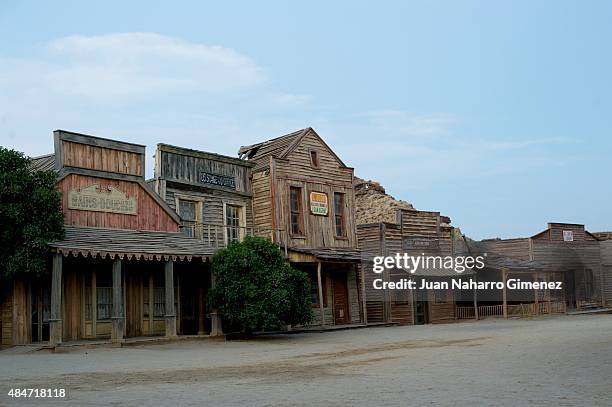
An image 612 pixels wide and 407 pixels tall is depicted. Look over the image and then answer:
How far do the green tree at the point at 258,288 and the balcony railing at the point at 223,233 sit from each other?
240 centimetres

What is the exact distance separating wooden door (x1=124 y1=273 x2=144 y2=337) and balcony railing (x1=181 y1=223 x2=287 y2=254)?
238 cm

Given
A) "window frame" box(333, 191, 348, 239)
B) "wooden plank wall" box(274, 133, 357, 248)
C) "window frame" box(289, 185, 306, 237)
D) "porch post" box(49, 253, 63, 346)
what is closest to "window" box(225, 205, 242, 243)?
"wooden plank wall" box(274, 133, 357, 248)

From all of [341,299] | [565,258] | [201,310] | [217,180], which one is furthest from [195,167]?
[565,258]

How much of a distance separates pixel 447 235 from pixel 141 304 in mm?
16851

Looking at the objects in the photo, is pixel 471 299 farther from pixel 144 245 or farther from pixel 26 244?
pixel 26 244

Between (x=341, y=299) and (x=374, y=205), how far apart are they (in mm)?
25656

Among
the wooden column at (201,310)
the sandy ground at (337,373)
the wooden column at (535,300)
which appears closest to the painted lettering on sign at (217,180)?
the wooden column at (201,310)

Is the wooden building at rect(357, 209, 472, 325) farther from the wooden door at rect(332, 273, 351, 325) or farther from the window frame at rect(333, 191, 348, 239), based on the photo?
the window frame at rect(333, 191, 348, 239)

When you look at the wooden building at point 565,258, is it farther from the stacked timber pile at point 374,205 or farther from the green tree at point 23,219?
the green tree at point 23,219

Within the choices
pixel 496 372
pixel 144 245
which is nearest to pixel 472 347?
pixel 496 372

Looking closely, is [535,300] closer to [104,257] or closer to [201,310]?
[201,310]

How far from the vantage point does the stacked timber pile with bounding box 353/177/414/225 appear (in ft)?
176

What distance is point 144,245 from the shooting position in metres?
21.6

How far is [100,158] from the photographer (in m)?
22.3
